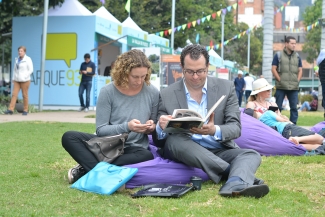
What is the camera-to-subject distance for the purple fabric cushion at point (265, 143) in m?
8.23

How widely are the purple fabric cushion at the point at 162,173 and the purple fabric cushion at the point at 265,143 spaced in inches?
91.5

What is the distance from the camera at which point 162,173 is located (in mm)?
5844

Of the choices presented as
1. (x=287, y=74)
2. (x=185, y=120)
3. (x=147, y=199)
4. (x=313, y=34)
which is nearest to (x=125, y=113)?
(x=185, y=120)

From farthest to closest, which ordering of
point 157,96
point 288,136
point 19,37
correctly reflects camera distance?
point 19,37 < point 288,136 < point 157,96

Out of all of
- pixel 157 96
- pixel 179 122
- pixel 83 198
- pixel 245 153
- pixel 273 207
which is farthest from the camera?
pixel 157 96

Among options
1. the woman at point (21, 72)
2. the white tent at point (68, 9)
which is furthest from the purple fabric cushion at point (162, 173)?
the white tent at point (68, 9)

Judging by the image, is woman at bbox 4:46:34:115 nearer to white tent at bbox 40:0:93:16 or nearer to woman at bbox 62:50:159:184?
white tent at bbox 40:0:93:16

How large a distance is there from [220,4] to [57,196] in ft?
201

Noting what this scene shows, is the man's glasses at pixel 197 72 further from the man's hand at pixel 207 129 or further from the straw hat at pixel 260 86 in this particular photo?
the straw hat at pixel 260 86

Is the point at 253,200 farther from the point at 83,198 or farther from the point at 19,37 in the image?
the point at 19,37

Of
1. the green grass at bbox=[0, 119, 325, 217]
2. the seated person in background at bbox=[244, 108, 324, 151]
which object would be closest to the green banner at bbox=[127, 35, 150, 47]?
the seated person in background at bbox=[244, 108, 324, 151]

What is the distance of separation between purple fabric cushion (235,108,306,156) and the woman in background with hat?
111cm

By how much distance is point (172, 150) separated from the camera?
5848 mm

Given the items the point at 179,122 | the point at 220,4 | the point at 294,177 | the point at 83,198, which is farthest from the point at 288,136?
the point at 220,4
